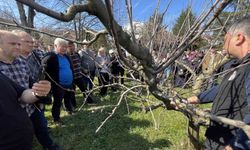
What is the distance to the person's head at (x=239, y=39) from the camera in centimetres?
210

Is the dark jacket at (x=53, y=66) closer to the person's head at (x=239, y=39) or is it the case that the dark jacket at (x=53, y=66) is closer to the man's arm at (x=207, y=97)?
the man's arm at (x=207, y=97)

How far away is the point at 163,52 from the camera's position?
10.1ft

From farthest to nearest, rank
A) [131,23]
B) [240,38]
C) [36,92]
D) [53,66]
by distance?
1. [53,66]
2. [36,92]
3. [240,38]
4. [131,23]

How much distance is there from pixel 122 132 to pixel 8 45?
3291 mm

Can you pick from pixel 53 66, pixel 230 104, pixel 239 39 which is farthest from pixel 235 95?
pixel 53 66

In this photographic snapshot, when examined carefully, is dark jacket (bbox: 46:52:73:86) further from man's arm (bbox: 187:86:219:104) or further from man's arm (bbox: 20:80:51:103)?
man's arm (bbox: 187:86:219:104)

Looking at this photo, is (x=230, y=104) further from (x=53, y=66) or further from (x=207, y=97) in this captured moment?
(x=53, y=66)

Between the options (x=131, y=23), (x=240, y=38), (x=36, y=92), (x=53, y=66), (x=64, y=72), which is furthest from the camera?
(x=64, y=72)

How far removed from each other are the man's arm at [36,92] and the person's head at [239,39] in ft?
→ 4.34

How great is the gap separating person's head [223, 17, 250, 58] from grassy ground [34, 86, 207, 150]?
255 centimetres

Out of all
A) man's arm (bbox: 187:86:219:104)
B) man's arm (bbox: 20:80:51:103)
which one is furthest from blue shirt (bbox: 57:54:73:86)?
man's arm (bbox: 187:86:219:104)

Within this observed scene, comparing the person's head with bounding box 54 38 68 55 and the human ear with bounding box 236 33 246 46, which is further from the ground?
the person's head with bounding box 54 38 68 55

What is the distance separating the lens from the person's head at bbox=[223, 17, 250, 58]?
210cm

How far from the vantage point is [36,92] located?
2.24 m
